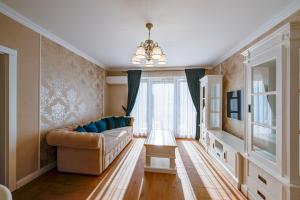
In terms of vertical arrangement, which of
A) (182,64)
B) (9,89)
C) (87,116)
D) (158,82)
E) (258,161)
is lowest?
(258,161)

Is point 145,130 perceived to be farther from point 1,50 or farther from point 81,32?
point 1,50

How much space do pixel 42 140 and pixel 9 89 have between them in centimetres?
103

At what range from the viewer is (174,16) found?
83.9 inches

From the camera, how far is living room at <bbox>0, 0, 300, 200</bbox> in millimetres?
1646

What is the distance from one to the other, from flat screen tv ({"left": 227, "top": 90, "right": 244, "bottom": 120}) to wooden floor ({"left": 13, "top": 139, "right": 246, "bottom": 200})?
1.18 metres

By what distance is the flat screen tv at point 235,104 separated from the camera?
123 inches

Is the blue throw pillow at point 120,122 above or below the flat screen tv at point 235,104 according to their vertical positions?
below

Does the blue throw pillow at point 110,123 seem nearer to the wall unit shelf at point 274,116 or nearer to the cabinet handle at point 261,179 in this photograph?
the wall unit shelf at point 274,116

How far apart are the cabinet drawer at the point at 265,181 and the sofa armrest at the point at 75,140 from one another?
2244mm

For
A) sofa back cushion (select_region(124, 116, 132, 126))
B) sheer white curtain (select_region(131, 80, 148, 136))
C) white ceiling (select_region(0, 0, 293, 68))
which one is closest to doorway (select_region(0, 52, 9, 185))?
white ceiling (select_region(0, 0, 293, 68))

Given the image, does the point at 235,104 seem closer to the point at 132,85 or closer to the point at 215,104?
the point at 215,104

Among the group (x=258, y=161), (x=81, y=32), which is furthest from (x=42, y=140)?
(x=258, y=161)

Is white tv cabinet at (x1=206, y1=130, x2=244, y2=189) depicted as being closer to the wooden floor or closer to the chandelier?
the wooden floor

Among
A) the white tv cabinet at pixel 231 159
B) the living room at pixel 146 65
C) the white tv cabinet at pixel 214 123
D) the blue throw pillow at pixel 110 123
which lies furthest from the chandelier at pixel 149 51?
the blue throw pillow at pixel 110 123
